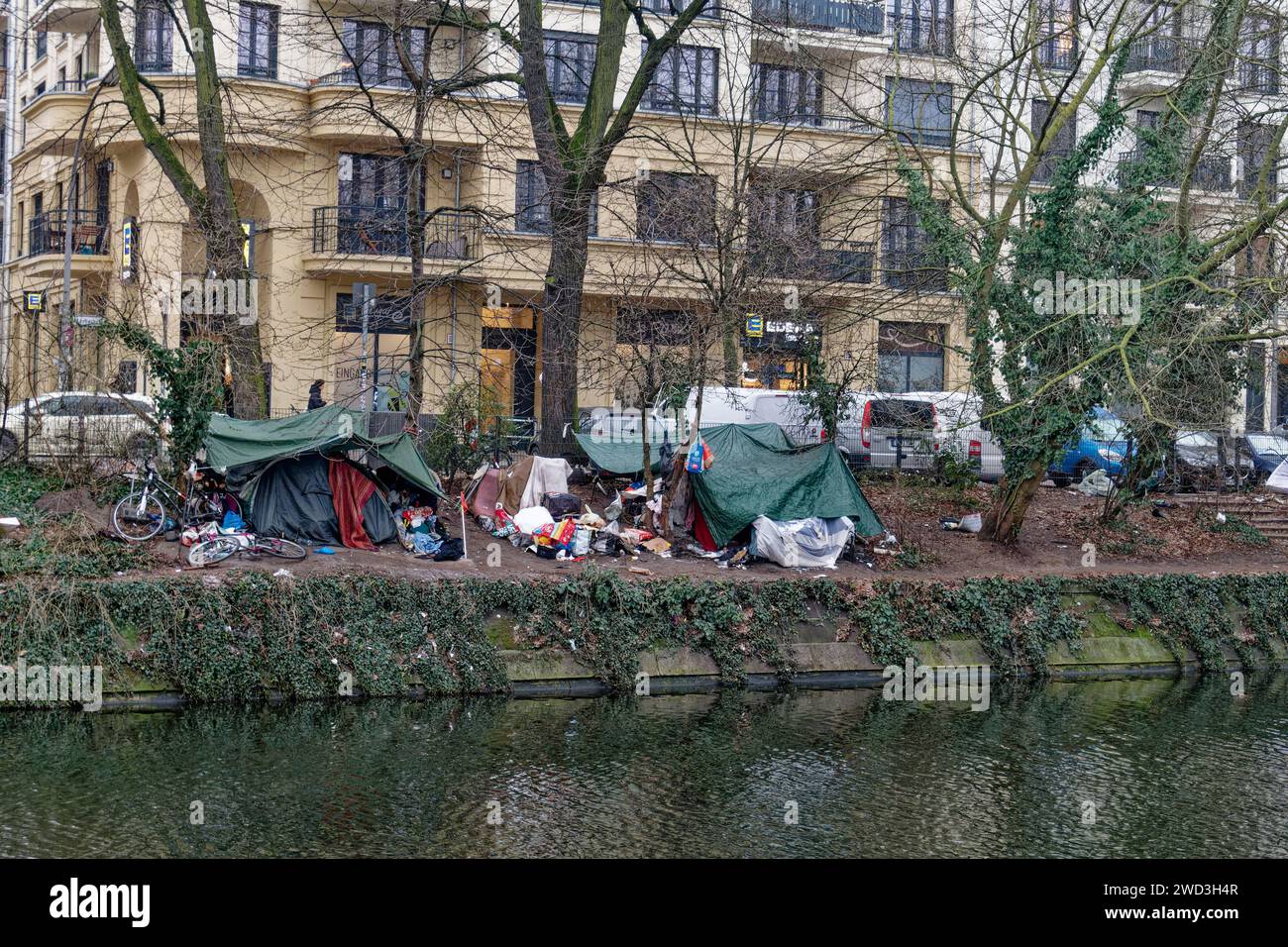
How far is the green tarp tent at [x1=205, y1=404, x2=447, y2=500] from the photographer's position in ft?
66.4

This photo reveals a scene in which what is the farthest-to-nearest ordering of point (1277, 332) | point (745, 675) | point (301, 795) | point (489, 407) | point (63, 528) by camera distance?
1. point (489, 407)
2. point (1277, 332)
3. point (745, 675)
4. point (63, 528)
5. point (301, 795)

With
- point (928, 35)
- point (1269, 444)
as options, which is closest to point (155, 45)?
point (928, 35)

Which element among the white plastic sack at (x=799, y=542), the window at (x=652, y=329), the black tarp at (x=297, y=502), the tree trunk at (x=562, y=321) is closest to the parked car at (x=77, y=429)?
the black tarp at (x=297, y=502)

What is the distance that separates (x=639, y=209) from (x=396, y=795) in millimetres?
15098

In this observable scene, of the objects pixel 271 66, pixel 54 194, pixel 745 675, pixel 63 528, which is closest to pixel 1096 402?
pixel 745 675

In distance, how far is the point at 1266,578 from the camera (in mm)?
23391

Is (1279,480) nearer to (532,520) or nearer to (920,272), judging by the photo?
(920,272)

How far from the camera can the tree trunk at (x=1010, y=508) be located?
966 inches

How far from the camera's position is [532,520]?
22.1 metres

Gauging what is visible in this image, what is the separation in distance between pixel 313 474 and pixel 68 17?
2530 cm

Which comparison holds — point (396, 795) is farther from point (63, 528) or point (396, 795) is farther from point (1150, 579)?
point (1150, 579)

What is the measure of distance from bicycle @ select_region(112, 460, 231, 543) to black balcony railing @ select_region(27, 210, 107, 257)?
21676mm

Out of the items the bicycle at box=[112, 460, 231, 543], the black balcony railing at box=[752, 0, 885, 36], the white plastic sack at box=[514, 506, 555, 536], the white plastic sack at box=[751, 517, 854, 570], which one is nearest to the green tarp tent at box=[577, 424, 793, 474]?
the white plastic sack at box=[751, 517, 854, 570]

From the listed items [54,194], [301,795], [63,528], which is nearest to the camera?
[301,795]
